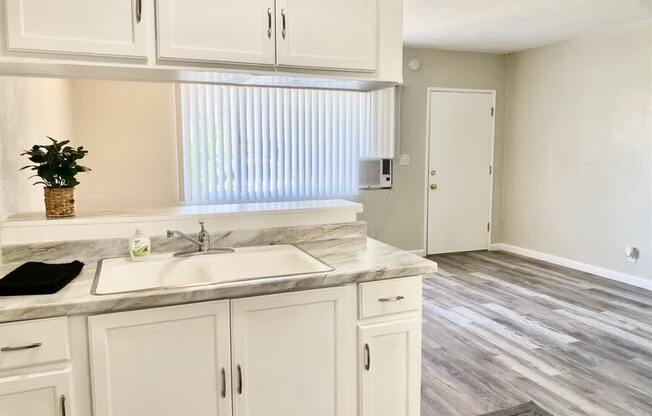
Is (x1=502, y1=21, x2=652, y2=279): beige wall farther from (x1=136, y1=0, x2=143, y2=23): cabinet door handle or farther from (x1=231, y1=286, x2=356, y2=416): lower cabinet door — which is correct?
(x1=136, y1=0, x2=143, y2=23): cabinet door handle

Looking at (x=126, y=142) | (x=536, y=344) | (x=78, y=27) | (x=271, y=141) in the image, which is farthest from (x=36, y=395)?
(x=271, y=141)

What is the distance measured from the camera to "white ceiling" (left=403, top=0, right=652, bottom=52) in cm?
377

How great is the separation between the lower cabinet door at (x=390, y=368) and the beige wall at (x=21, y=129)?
5.26 ft

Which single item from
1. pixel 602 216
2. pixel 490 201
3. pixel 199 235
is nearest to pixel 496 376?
pixel 199 235

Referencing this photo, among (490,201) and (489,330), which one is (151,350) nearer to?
(489,330)

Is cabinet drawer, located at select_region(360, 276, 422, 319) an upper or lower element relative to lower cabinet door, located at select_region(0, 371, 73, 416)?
upper

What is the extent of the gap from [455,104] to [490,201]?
4.33 feet

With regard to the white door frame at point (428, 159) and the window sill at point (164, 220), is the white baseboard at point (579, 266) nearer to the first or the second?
the white door frame at point (428, 159)

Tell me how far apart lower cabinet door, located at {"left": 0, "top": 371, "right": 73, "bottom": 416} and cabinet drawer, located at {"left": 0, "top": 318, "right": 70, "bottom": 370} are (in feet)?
0.15

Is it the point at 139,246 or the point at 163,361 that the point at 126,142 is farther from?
the point at 163,361

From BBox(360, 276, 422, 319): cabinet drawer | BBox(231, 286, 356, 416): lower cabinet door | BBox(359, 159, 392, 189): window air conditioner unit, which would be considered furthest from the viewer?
BBox(359, 159, 392, 189): window air conditioner unit

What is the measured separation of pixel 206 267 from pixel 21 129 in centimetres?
127

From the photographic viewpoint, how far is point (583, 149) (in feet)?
16.2

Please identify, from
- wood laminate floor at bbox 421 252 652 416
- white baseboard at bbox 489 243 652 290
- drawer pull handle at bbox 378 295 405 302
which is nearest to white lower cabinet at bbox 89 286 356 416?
drawer pull handle at bbox 378 295 405 302
